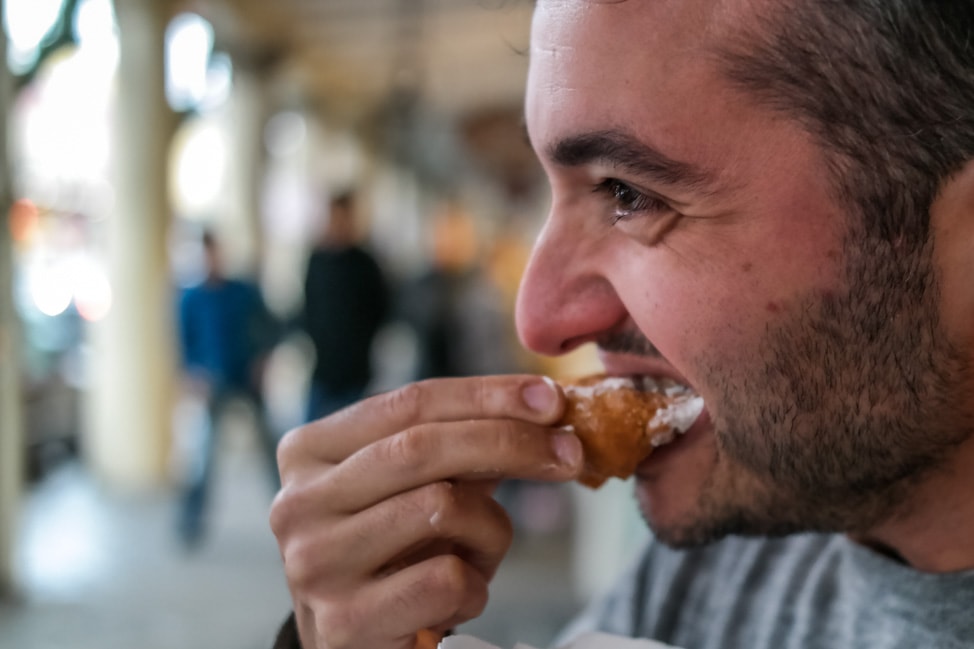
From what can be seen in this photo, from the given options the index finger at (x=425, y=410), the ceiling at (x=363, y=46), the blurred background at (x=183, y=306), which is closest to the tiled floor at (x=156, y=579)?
the blurred background at (x=183, y=306)

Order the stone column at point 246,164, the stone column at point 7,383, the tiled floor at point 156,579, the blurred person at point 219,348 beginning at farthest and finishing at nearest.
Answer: the stone column at point 246,164
the blurred person at point 219,348
the stone column at point 7,383
the tiled floor at point 156,579

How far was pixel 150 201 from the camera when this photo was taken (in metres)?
7.55

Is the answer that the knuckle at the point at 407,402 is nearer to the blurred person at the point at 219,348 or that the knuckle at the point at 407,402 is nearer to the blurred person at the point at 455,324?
the blurred person at the point at 219,348

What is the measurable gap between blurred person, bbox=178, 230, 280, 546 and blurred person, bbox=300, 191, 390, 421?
69 cm

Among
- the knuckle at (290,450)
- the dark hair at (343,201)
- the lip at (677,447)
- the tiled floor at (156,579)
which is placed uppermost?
the dark hair at (343,201)

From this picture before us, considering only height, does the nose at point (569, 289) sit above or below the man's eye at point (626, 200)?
below

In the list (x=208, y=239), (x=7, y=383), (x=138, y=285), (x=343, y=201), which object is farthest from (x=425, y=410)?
(x=138, y=285)

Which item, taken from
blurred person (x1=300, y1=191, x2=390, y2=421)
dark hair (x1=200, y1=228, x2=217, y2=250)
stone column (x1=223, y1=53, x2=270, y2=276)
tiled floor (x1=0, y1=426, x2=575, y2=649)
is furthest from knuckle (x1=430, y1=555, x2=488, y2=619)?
stone column (x1=223, y1=53, x2=270, y2=276)

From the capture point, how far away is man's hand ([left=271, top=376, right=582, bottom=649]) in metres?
1.08

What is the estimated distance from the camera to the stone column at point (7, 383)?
492cm

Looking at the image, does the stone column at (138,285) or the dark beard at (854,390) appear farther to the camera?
the stone column at (138,285)

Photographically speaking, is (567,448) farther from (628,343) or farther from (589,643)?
(589,643)

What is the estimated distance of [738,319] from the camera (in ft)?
3.50

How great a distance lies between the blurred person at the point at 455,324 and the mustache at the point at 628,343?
523 centimetres
